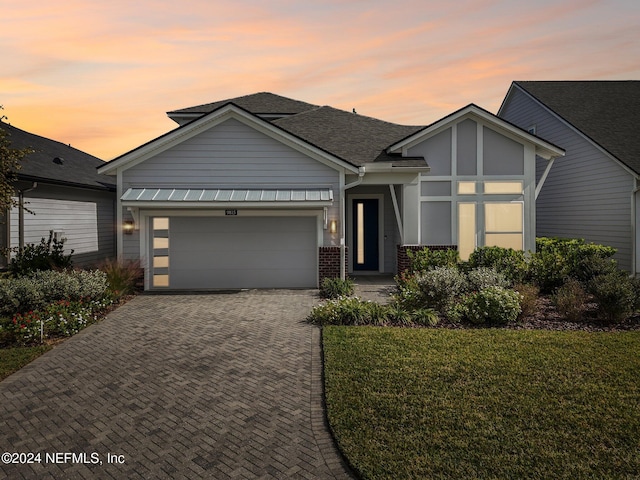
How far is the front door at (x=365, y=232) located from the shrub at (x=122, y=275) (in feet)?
25.0

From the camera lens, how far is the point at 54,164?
52.5 ft

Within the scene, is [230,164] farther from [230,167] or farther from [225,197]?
[225,197]

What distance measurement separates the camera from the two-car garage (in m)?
Answer: 13.2

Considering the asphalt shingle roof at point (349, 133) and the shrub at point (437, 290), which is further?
the asphalt shingle roof at point (349, 133)

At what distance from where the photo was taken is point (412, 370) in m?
6.14

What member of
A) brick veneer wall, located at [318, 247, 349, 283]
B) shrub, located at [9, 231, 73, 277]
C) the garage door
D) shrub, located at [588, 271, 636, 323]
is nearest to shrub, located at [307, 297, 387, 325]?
brick veneer wall, located at [318, 247, 349, 283]

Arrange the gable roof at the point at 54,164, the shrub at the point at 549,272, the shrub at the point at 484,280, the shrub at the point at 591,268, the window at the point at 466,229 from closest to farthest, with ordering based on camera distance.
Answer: the shrub at the point at 484,280
the shrub at the point at 591,268
the shrub at the point at 549,272
the gable roof at the point at 54,164
the window at the point at 466,229

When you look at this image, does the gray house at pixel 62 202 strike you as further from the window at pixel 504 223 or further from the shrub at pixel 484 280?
the window at pixel 504 223

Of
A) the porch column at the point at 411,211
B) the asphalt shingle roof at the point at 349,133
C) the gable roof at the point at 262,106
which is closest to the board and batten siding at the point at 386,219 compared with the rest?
the asphalt shingle roof at the point at 349,133

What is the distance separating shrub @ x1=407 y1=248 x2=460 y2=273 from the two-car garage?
119 inches

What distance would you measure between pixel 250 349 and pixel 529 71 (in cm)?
1873

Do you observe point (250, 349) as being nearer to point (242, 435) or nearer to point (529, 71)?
point (242, 435)

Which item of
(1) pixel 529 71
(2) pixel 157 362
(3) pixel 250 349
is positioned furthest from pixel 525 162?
(2) pixel 157 362

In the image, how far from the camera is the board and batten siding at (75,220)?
13.2 meters
